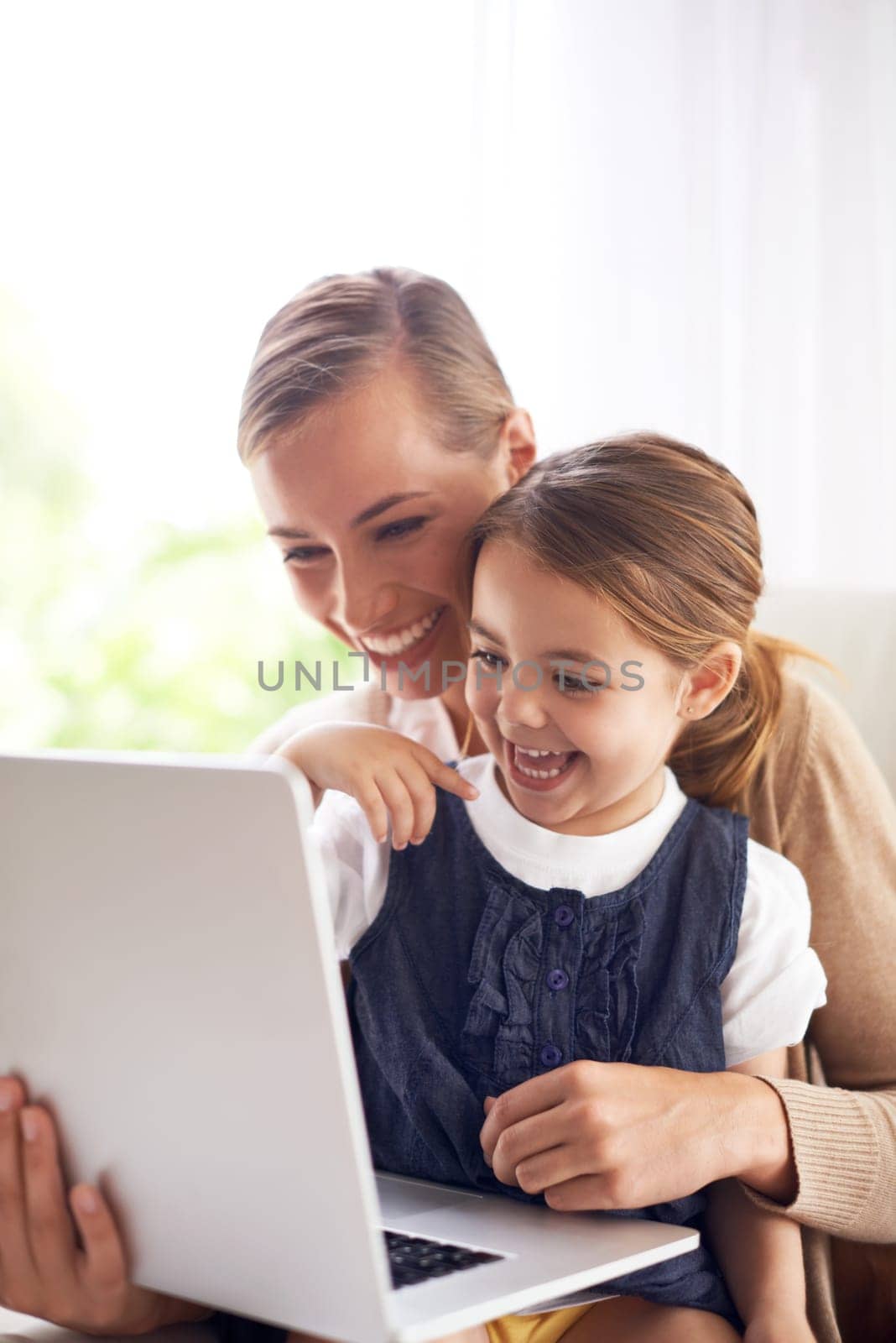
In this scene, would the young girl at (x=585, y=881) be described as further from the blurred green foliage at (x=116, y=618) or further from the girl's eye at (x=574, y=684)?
the blurred green foliage at (x=116, y=618)

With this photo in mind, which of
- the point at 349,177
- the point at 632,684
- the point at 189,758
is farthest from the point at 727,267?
the point at 189,758

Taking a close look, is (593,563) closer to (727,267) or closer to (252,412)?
(252,412)

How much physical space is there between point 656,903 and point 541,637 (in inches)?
10.3

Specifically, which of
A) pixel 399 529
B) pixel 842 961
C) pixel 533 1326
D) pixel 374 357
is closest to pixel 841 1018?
pixel 842 961

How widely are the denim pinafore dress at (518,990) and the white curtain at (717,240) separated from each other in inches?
40.8

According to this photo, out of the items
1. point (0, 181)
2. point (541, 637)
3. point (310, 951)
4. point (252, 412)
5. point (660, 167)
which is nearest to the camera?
point (310, 951)

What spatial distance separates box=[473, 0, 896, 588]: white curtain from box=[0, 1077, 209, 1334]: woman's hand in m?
1.41

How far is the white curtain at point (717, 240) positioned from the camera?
1958 mm

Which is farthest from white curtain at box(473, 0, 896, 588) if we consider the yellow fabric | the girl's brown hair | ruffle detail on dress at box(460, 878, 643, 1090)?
the yellow fabric

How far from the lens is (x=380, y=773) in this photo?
1.04 metres

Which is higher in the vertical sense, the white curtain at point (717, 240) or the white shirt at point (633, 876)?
the white curtain at point (717, 240)

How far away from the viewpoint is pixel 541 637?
1.03 metres

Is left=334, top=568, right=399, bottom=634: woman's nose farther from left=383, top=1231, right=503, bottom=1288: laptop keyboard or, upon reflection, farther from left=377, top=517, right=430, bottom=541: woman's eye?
left=383, top=1231, right=503, bottom=1288: laptop keyboard

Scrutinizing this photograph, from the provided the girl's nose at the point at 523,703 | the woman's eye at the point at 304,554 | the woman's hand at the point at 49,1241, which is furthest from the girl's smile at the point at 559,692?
the woman's hand at the point at 49,1241
